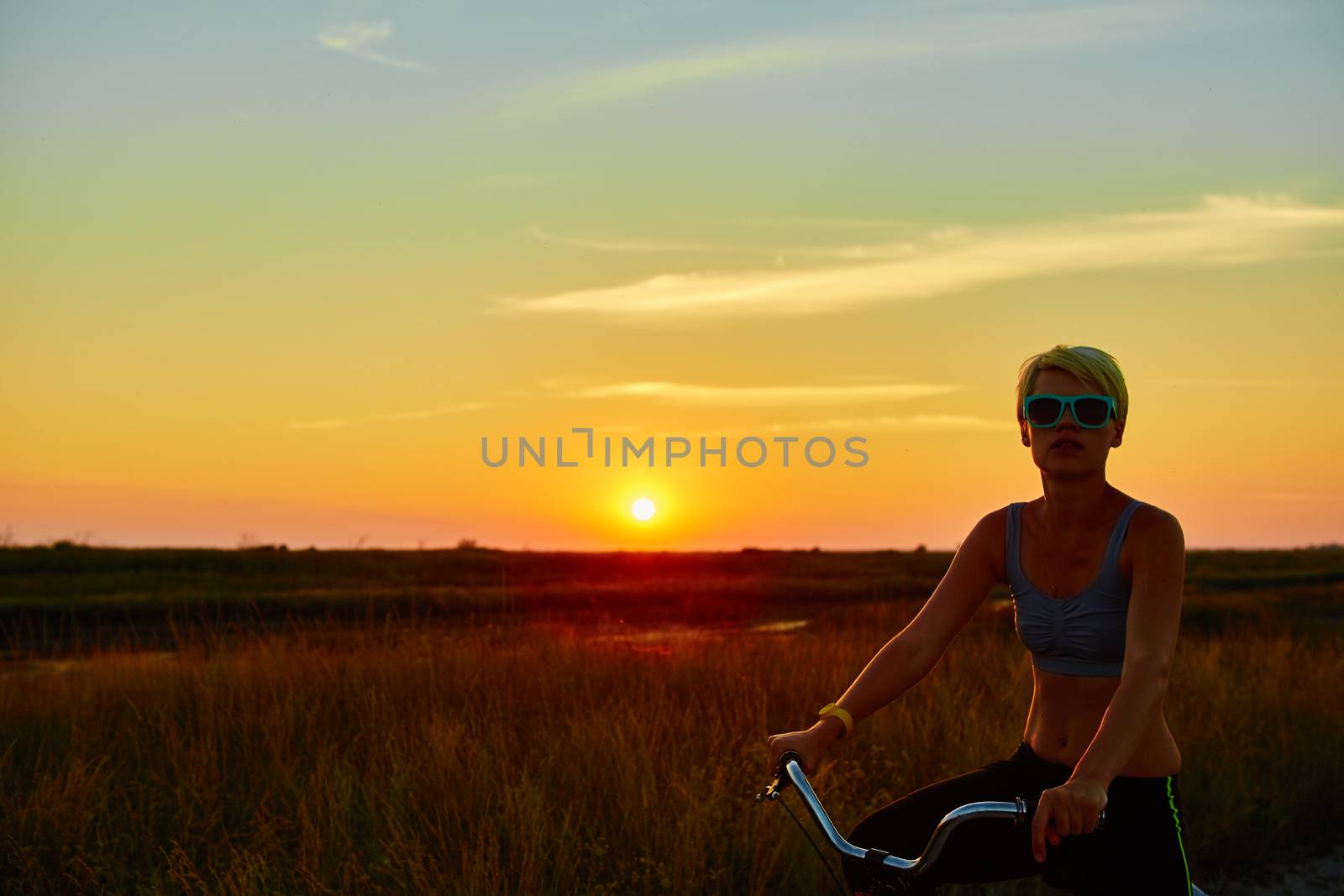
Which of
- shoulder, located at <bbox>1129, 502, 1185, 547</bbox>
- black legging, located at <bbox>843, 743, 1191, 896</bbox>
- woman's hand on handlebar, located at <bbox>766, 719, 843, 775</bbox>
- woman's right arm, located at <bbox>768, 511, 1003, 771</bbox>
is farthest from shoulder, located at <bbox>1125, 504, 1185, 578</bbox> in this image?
woman's hand on handlebar, located at <bbox>766, 719, 843, 775</bbox>

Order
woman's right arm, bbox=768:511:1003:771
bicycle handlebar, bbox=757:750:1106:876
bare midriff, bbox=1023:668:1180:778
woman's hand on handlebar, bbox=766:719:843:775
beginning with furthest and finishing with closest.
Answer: woman's right arm, bbox=768:511:1003:771 < bare midriff, bbox=1023:668:1180:778 < woman's hand on handlebar, bbox=766:719:843:775 < bicycle handlebar, bbox=757:750:1106:876

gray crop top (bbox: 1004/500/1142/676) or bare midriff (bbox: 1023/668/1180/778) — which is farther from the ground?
gray crop top (bbox: 1004/500/1142/676)

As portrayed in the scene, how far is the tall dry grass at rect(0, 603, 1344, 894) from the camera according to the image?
19.2ft

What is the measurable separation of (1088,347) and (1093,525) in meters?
0.43

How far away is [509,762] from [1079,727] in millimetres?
4841

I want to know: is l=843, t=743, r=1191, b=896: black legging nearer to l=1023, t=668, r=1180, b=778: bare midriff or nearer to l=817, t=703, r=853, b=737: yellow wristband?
l=1023, t=668, r=1180, b=778: bare midriff

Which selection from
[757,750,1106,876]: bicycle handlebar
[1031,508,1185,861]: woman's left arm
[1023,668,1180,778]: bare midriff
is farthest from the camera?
[1023,668,1180,778]: bare midriff

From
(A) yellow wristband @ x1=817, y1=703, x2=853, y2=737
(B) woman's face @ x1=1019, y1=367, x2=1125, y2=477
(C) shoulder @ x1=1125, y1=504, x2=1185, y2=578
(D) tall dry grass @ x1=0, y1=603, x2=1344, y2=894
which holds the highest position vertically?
(B) woman's face @ x1=1019, y1=367, x2=1125, y2=477

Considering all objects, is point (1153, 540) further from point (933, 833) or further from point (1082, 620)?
point (933, 833)

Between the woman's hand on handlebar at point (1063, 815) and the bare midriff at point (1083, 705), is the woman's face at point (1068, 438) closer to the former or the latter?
the bare midriff at point (1083, 705)

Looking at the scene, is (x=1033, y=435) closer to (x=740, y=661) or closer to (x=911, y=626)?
(x=911, y=626)

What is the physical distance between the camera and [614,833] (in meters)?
6.09

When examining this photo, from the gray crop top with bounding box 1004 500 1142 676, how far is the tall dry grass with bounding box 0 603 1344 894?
3111 mm

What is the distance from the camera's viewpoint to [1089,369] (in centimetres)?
268
